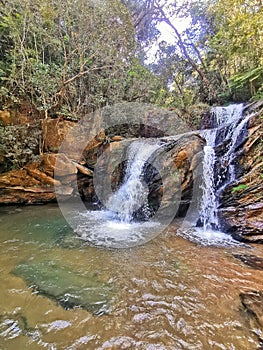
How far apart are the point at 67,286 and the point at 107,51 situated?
7.13 meters

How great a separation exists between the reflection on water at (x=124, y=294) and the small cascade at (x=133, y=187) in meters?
1.80

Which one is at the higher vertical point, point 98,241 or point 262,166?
point 262,166

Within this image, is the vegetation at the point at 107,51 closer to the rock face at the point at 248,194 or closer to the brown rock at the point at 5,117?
the brown rock at the point at 5,117

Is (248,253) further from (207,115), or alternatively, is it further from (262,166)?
(207,115)

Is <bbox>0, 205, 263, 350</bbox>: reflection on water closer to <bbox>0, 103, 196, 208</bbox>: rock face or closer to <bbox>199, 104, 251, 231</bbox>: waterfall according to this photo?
<bbox>199, 104, 251, 231</bbox>: waterfall

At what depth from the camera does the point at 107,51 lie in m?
7.11

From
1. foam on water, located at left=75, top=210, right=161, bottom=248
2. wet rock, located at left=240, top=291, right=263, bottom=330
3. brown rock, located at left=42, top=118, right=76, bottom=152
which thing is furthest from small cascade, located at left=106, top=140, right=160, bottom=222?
wet rock, located at left=240, top=291, right=263, bottom=330

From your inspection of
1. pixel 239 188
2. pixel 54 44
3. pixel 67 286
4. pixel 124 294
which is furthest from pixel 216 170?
pixel 54 44

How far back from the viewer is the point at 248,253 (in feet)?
11.5

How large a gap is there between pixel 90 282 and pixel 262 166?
4.17 m

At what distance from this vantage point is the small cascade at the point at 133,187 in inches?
225

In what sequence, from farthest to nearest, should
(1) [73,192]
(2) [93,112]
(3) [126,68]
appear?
(3) [126,68] < (2) [93,112] < (1) [73,192]

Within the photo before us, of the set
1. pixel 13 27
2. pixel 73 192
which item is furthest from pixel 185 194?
pixel 13 27

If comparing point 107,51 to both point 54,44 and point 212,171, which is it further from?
point 212,171
